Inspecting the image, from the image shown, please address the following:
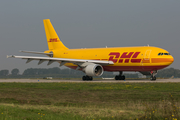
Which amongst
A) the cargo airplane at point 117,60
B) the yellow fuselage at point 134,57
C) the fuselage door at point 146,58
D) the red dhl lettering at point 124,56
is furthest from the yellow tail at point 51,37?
the fuselage door at point 146,58

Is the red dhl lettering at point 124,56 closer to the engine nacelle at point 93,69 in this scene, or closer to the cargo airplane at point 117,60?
the cargo airplane at point 117,60

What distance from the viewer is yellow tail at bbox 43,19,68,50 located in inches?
1996

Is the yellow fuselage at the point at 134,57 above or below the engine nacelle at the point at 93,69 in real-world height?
above

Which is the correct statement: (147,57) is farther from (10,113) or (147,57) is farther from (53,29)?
(10,113)

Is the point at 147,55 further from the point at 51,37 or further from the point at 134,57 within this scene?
the point at 51,37

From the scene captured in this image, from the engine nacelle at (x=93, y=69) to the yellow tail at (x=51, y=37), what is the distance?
12941mm

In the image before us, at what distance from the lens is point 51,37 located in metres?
51.2

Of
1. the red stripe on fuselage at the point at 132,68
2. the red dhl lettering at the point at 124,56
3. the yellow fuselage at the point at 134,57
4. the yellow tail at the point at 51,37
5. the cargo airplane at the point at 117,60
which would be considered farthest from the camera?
the yellow tail at the point at 51,37

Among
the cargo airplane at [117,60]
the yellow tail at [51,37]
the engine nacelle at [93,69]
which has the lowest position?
the engine nacelle at [93,69]

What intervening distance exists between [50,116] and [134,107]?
15.8ft

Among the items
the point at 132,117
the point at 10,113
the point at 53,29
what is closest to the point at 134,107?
the point at 132,117

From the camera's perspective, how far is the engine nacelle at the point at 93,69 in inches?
1479

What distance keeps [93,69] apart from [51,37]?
655 inches

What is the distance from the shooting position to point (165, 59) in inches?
1403
